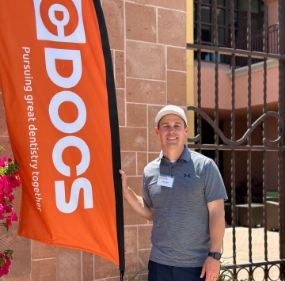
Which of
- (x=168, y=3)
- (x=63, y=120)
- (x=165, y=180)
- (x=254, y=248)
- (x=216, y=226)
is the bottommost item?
(x=254, y=248)

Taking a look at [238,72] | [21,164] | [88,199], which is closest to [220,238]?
[88,199]

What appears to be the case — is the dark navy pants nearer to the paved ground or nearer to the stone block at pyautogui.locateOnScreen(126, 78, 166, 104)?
the stone block at pyautogui.locateOnScreen(126, 78, 166, 104)

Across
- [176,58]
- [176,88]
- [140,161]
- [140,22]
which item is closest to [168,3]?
[140,22]

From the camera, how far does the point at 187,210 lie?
2662 mm

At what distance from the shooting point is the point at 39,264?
3.49 meters

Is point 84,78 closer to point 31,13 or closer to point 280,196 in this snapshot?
point 31,13

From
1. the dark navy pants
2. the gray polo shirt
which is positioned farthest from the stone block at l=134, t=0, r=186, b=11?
the dark navy pants

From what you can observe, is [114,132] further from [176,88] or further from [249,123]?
[249,123]

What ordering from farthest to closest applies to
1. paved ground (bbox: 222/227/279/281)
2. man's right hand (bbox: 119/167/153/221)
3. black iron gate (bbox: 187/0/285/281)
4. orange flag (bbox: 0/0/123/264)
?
paved ground (bbox: 222/227/279/281)
black iron gate (bbox: 187/0/285/281)
man's right hand (bbox: 119/167/153/221)
orange flag (bbox: 0/0/123/264)

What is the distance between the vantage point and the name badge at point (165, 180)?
2.70 meters

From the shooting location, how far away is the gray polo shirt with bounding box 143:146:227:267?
8.70 ft

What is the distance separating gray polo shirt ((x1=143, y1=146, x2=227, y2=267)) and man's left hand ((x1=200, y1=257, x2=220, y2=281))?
6cm

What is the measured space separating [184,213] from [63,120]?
0.84 meters

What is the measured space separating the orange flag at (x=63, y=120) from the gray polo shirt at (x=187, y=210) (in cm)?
26
